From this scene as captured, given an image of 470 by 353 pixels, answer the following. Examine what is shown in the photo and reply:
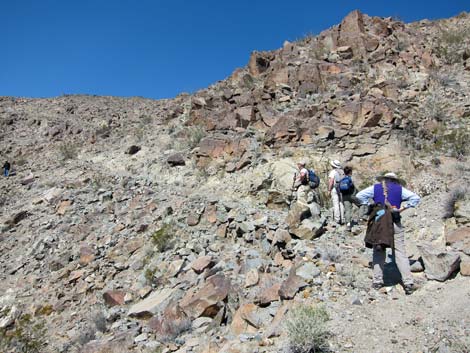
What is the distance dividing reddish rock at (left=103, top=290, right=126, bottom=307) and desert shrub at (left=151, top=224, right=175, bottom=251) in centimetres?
132

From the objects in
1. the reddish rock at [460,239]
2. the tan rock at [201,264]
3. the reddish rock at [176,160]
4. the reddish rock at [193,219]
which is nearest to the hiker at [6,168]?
the reddish rock at [176,160]

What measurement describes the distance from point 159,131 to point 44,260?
7.44m

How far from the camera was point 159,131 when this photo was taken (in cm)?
1553

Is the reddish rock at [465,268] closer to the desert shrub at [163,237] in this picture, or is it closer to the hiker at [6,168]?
the desert shrub at [163,237]

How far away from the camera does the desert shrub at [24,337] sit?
646 cm

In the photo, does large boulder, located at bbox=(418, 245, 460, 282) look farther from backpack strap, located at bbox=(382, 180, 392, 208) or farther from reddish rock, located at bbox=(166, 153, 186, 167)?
reddish rock, located at bbox=(166, 153, 186, 167)

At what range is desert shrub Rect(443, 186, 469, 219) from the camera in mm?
6117

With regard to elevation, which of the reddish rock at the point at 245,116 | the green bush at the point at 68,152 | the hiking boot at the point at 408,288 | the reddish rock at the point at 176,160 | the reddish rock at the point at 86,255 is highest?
the green bush at the point at 68,152

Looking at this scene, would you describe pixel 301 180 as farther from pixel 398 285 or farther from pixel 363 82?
pixel 363 82

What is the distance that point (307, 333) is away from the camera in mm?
3916

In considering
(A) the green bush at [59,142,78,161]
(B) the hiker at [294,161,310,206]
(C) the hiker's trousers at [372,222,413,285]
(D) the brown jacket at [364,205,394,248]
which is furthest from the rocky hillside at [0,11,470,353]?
(D) the brown jacket at [364,205,394,248]

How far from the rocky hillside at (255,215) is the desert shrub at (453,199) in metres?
0.02

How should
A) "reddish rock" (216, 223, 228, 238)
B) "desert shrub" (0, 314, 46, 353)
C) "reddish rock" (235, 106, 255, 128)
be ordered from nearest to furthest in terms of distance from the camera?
"desert shrub" (0, 314, 46, 353) → "reddish rock" (216, 223, 228, 238) → "reddish rock" (235, 106, 255, 128)

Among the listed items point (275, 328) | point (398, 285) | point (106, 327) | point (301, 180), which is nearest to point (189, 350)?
point (275, 328)
